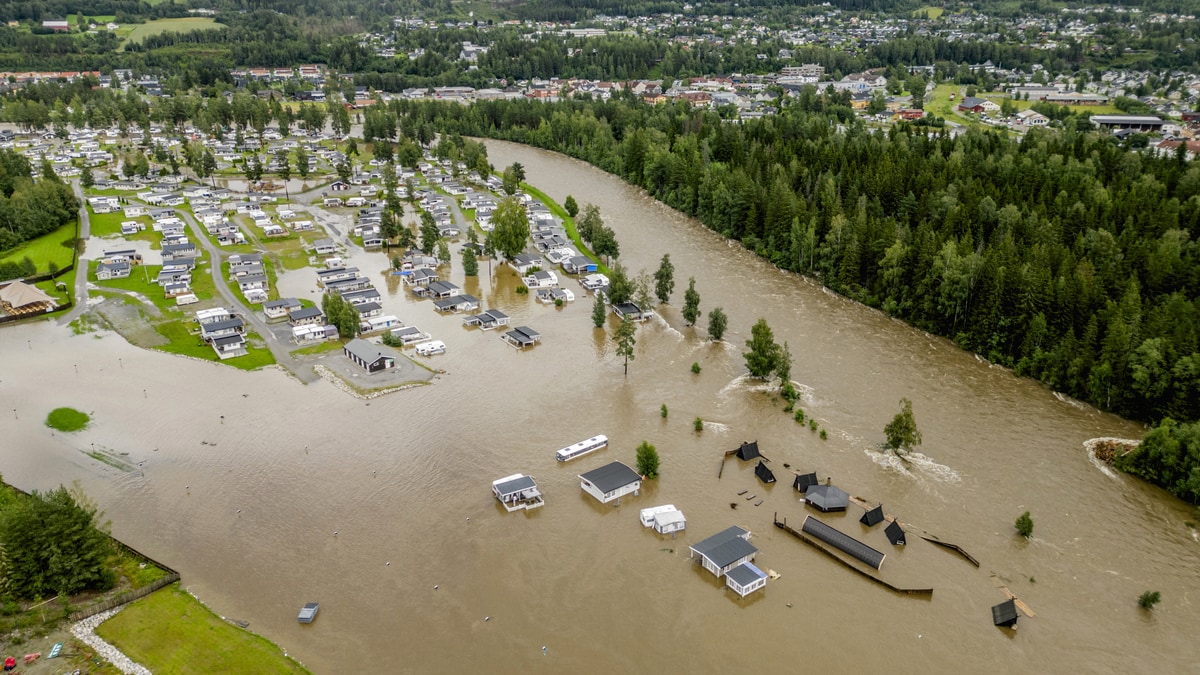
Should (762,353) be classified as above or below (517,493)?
above

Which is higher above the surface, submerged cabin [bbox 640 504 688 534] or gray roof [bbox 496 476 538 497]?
gray roof [bbox 496 476 538 497]

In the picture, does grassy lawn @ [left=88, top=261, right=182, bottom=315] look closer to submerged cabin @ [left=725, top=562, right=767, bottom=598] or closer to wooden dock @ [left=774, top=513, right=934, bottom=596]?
submerged cabin @ [left=725, top=562, right=767, bottom=598]

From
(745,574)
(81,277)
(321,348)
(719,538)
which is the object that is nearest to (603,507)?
(719,538)

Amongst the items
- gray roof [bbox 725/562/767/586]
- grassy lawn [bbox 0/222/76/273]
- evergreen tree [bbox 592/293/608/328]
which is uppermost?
evergreen tree [bbox 592/293/608/328]

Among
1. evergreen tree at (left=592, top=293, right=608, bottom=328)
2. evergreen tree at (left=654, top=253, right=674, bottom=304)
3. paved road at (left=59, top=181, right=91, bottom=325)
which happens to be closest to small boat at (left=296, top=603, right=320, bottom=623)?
evergreen tree at (left=592, top=293, right=608, bottom=328)

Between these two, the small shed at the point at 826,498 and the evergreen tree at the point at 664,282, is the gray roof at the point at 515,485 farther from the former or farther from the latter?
the evergreen tree at the point at 664,282

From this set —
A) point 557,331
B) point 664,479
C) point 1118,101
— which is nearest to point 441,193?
point 557,331

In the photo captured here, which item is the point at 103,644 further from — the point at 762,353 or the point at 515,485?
the point at 762,353
